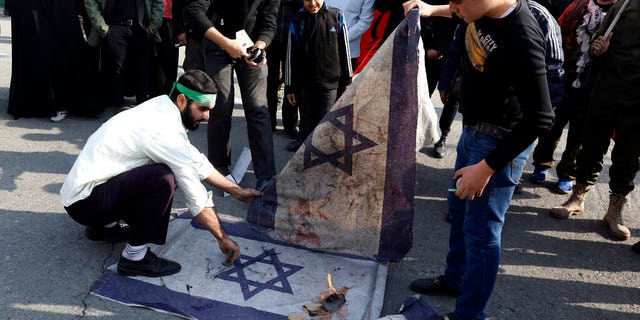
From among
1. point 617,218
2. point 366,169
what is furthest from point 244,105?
point 617,218

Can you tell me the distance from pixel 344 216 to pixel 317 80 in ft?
4.78

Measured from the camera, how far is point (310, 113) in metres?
4.52

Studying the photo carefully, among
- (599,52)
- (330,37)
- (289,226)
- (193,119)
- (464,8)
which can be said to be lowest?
(289,226)

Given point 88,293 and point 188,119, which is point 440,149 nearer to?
point 188,119

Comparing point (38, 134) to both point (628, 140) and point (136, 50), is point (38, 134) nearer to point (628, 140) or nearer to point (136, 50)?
point (136, 50)

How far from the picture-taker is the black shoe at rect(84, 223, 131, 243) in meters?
3.35

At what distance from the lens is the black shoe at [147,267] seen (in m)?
3.01


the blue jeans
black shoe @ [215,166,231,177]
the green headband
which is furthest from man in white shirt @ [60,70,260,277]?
→ black shoe @ [215,166,231,177]

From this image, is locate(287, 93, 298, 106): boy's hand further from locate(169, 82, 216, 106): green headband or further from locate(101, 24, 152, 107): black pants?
locate(101, 24, 152, 107): black pants

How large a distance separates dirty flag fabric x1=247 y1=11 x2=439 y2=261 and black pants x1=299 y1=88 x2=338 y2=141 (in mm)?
1215

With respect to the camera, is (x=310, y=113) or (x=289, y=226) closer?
(x=289, y=226)

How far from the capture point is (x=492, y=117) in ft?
7.86

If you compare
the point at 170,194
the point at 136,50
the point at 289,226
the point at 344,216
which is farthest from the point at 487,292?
the point at 136,50

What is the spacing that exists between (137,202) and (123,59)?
3026mm
